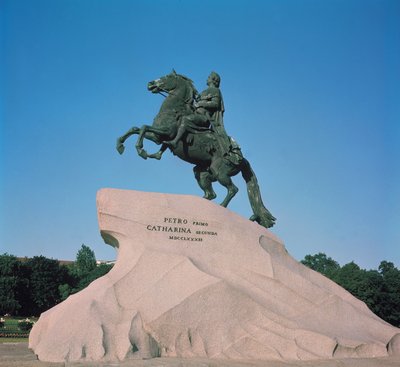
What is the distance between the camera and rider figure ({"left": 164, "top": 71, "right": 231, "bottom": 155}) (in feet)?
41.7

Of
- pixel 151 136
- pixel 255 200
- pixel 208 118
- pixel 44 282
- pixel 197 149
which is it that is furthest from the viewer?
pixel 44 282

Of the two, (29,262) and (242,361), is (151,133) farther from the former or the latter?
(29,262)

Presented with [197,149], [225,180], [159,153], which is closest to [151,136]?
[159,153]

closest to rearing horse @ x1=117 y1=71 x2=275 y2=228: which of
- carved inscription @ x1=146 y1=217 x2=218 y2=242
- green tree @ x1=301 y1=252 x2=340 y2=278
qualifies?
carved inscription @ x1=146 y1=217 x2=218 y2=242

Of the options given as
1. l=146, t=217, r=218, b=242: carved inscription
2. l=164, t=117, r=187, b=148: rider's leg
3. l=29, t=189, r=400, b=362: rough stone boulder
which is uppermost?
l=164, t=117, r=187, b=148: rider's leg

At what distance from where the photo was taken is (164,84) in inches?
516

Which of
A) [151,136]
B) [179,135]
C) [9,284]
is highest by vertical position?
[179,135]

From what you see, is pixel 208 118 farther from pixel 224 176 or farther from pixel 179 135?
pixel 224 176

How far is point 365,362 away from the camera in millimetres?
8773

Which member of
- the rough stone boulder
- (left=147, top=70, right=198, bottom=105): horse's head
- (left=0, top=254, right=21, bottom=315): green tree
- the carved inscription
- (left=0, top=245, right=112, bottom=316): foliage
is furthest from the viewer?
(left=0, top=245, right=112, bottom=316): foliage

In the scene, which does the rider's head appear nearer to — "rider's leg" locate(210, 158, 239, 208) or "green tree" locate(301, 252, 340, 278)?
"rider's leg" locate(210, 158, 239, 208)

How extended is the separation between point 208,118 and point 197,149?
3.00 ft

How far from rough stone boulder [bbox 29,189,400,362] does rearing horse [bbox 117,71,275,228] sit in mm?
2066

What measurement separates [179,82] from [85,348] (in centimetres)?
719
